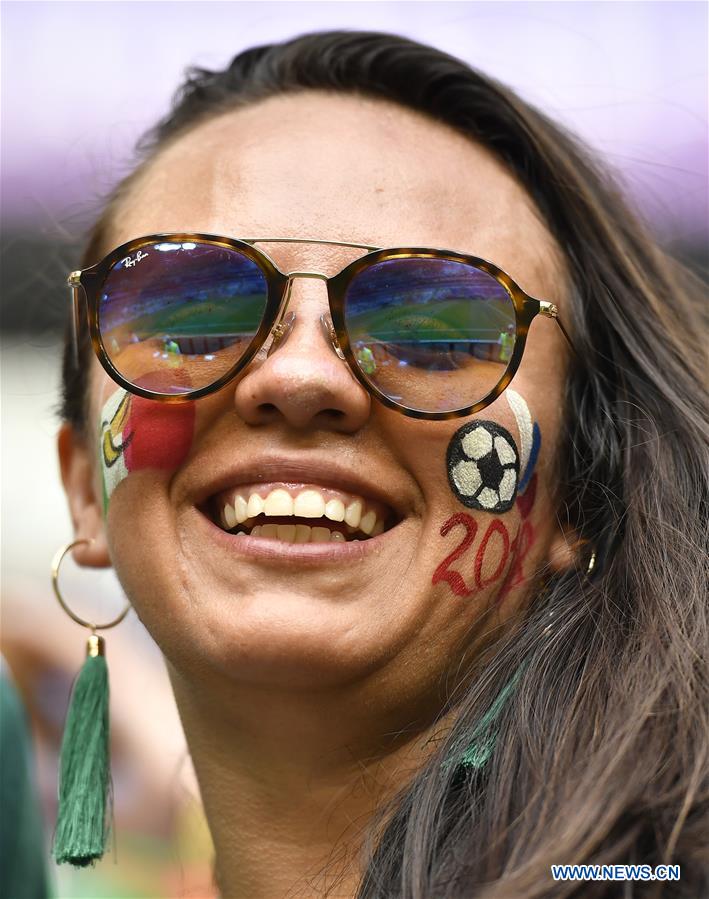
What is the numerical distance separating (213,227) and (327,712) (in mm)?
938

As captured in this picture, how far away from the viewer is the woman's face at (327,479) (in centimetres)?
177

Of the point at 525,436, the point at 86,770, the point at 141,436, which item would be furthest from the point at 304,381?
the point at 86,770

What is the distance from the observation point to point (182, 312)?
1.89 meters

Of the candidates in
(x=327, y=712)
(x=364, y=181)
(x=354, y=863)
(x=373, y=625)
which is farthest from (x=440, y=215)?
(x=354, y=863)

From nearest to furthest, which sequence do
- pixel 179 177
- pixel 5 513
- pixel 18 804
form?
pixel 179 177 → pixel 18 804 → pixel 5 513

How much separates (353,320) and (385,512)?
1.15 ft

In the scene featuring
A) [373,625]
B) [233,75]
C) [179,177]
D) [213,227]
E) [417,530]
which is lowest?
[373,625]

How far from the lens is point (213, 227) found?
2010mm

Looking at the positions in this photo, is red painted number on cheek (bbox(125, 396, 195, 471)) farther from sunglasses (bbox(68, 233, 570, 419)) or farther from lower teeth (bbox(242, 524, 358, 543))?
lower teeth (bbox(242, 524, 358, 543))

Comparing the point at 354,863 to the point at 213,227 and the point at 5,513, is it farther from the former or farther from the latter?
the point at 5,513

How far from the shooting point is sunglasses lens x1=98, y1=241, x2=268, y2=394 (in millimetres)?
1862

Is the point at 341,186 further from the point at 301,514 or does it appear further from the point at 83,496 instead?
the point at 83,496

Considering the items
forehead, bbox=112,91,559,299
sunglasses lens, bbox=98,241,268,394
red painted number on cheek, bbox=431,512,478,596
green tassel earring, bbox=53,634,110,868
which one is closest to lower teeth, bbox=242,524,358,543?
red painted number on cheek, bbox=431,512,478,596

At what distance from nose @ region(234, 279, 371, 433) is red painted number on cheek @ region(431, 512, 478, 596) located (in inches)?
9.4
